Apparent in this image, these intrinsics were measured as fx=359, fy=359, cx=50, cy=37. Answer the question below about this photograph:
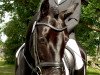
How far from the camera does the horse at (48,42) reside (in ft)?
18.1

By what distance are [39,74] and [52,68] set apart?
251mm

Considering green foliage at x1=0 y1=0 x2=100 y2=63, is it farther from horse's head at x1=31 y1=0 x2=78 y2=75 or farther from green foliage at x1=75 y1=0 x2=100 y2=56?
horse's head at x1=31 y1=0 x2=78 y2=75

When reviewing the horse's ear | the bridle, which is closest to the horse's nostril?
the bridle

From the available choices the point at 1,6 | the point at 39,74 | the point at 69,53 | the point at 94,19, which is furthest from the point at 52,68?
the point at 1,6

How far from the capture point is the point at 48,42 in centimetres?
558

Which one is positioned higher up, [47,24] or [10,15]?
[10,15]

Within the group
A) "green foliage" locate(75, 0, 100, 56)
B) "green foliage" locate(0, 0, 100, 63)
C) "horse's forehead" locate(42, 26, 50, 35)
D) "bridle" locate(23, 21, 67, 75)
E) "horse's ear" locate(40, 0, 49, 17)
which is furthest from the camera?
"green foliage" locate(0, 0, 100, 63)

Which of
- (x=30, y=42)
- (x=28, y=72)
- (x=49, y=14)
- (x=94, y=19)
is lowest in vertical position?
(x=28, y=72)

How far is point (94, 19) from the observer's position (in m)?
25.1

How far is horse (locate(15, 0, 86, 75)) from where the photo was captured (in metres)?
5.52

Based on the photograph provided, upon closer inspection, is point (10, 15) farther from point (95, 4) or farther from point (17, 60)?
point (17, 60)

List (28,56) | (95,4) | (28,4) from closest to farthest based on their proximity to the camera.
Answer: (28,56) → (95,4) → (28,4)

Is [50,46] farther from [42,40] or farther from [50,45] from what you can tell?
[42,40]

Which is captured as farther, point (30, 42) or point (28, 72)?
point (28, 72)
